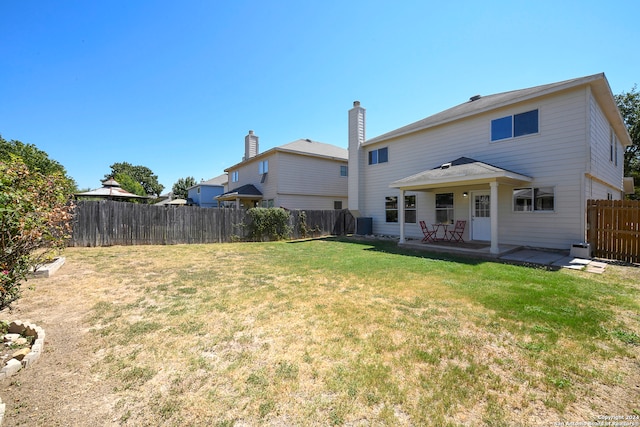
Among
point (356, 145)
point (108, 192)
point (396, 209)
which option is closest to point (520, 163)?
point (396, 209)

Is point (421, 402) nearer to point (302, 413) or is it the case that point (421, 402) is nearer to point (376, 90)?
point (302, 413)

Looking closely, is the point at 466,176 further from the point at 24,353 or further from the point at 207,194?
the point at 207,194

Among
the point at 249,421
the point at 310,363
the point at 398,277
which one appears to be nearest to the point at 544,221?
the point at 398,277

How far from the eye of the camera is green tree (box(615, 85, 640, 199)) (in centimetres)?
2267

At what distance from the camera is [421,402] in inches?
Answer: 77.7

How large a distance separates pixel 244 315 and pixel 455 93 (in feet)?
48.2

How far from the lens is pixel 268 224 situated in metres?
12.9

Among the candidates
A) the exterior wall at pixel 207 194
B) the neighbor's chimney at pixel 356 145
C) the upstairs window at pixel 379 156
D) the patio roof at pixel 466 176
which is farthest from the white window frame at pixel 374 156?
the exterior wall at pixel 207 194

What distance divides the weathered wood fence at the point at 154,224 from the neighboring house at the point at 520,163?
22.6 feet

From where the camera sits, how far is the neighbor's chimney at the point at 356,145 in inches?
574

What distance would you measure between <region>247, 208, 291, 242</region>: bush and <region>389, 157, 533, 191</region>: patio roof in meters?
5.81

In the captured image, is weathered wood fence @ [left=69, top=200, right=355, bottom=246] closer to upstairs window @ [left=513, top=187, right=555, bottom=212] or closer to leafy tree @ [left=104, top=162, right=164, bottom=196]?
upstairs window @ [left=513, top=187, right=555, bottom=212]

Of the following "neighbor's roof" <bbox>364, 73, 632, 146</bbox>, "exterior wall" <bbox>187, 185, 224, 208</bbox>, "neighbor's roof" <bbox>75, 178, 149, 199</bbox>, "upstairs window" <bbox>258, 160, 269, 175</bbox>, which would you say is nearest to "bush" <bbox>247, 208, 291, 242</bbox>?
A: "upstairs window" <bbox>258, 160, 269, 175</bbox>

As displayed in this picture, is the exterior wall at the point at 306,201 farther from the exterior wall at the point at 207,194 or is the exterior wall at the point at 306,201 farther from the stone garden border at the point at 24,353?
the exterior wall at the point at 207,194
